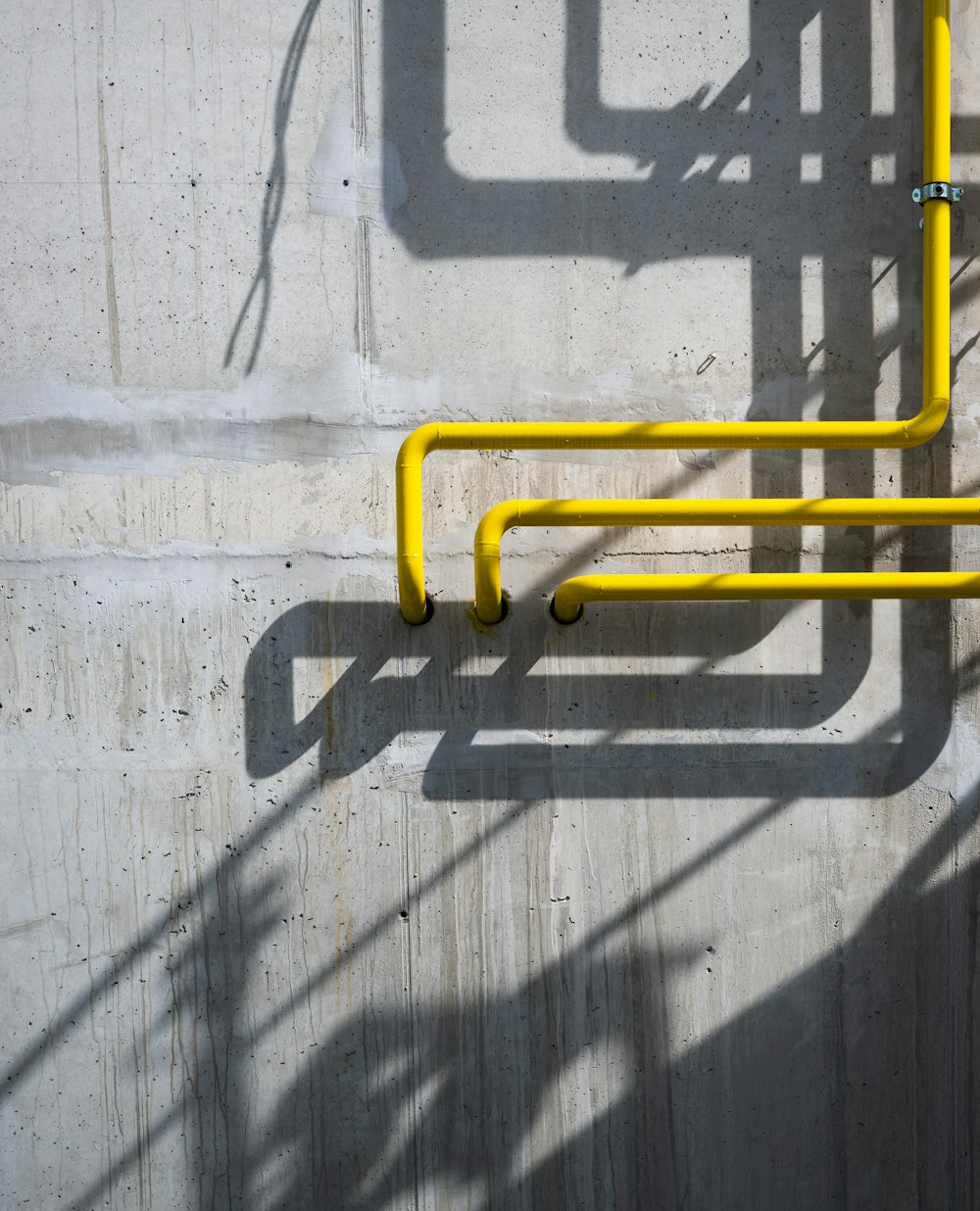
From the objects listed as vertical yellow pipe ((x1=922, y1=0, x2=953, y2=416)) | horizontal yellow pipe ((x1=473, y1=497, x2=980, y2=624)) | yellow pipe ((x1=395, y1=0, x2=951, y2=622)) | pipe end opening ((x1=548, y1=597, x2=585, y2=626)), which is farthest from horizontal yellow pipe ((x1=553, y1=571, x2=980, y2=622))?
vertical yellow pipe ((x1=922, y1=0, x2=953, y2=416))

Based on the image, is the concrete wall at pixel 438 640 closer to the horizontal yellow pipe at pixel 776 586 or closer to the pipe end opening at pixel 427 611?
the pipe end opening at pixel 427 611

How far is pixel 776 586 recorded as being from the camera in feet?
9.75

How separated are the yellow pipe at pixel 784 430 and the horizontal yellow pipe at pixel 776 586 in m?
0.41

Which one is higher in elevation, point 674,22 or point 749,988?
point 674,22

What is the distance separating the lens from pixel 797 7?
318 cm

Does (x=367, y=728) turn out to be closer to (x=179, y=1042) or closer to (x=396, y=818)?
(x=396, y=818)

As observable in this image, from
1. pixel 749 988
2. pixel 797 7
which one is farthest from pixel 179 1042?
pixel 797 7

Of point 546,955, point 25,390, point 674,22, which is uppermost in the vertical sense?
point 674,22

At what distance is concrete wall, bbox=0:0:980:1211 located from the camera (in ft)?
10.4

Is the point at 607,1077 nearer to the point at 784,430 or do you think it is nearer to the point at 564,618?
the point at 564,618

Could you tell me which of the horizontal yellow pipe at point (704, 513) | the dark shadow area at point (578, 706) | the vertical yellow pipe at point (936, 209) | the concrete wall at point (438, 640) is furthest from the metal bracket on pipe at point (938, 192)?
the dark shadow area at point (578, 706)

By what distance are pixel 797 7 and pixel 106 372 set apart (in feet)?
8.49

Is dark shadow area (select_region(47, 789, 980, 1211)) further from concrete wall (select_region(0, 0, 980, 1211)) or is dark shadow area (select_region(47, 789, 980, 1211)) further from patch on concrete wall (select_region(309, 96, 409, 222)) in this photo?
patch on concrete wall (select_region(309, 96, 409, 222))

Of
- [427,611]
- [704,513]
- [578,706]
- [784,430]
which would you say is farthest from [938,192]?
[427,611]
